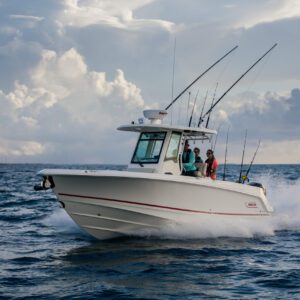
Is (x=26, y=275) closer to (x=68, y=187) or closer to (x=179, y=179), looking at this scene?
(x=68, y=187)

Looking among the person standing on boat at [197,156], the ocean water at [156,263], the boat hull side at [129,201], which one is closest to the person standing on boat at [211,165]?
the person standing on boat at [197,156]

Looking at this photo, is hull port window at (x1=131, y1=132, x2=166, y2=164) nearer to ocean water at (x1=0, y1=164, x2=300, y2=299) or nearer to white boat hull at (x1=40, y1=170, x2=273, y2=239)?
white boat hull at (x1=40, y1=170, x2=273, y2=239)

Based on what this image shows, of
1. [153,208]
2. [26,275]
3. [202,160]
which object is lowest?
[26,275]

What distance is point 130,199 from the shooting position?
13.6 metres

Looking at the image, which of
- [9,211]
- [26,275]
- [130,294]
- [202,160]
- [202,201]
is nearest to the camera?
[130,294]

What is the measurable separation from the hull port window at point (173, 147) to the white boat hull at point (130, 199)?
94cm

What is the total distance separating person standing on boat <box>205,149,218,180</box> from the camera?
15.6m

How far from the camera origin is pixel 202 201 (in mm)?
14508

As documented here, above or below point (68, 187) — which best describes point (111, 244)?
below

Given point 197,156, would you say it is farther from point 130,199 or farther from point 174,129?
point 130,199

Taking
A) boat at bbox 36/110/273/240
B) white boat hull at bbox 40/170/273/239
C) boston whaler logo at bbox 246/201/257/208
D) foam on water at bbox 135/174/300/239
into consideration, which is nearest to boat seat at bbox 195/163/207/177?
boat at bbox 36/110/273/240

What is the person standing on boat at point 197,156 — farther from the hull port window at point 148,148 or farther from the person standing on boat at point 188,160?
the hull port window at point 148,148

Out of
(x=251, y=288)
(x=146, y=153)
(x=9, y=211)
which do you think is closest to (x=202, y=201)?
(x=146, y=153)

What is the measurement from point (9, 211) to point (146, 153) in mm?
10220
